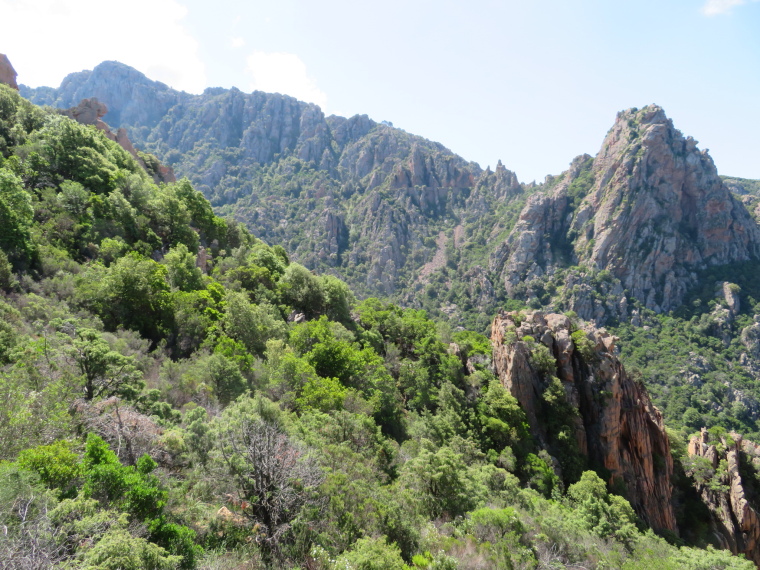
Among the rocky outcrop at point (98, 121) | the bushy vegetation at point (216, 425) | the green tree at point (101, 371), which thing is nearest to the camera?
the bushy vegetation at point (216, 425)

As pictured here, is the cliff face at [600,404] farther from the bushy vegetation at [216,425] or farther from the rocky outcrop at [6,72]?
the rocky outcrop at [6,72]

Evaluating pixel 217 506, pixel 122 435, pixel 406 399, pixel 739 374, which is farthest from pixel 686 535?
pixel 739 374

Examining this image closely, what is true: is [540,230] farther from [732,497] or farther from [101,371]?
[101,371]

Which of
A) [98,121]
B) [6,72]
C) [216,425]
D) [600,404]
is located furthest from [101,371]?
[98,121]

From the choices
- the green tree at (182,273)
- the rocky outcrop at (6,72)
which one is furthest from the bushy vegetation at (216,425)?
the rocky outcrop at (6,72)

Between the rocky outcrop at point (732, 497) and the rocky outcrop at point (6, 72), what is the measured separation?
302ft

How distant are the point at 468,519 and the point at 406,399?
67.6ft

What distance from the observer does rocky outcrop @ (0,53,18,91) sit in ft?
162

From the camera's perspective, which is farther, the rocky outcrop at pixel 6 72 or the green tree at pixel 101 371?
the rocky outcrop at pixel 6 72

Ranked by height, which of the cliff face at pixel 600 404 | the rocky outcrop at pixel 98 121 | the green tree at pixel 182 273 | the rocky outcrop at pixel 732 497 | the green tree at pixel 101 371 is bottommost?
the rocky outcrop at pixel 732 497

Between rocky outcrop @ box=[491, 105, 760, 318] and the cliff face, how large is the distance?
111m

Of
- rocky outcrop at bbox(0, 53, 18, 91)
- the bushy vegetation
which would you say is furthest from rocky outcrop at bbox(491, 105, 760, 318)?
rocky outcrop at bbox(0, 53, 18, 91)

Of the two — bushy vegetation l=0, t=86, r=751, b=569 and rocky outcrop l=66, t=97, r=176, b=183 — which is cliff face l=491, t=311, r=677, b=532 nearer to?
bushy vegetation l=0, t=86, r=751, b=569

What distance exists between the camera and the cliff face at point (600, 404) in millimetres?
33250
